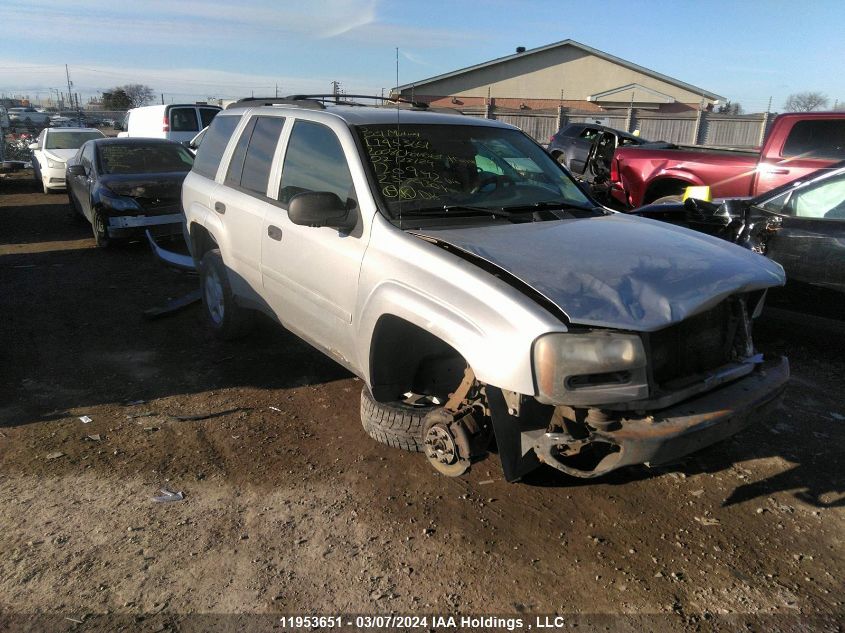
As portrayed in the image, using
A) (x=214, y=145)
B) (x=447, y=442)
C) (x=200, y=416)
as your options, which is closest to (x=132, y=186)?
(x=214, y=145)

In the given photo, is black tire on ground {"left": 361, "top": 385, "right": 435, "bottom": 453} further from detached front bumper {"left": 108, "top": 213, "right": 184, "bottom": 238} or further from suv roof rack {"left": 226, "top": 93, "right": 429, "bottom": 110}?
detached front bumper {"left": 108, "top": 213, "right": 184, "bottom": 238}

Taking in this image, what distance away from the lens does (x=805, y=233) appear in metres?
5.11

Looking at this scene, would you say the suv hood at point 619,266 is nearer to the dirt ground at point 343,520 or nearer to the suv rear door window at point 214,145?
the dirt ground at point 343,520

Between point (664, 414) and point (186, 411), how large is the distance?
10.5 ft

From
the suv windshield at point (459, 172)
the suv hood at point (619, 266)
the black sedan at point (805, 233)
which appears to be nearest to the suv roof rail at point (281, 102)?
the suv windshield at point (459, 172)

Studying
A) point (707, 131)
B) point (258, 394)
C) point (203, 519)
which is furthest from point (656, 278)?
point (707, 131)

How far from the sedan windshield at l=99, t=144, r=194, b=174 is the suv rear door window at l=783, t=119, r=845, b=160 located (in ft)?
28.6

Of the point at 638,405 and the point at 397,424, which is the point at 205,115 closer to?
the point at 397,424

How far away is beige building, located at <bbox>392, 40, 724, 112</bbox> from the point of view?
36.8 metres

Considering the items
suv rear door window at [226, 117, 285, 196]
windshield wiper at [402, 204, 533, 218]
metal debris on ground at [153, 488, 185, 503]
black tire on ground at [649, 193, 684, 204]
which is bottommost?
metal debris on ground at [153, 488, 185, 503]

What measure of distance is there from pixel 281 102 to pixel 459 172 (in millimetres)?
1848

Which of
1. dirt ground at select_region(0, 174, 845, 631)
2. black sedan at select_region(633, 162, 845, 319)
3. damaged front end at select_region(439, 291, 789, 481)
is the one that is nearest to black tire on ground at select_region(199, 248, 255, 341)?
dirt ground at select_region(0, 174, 845, 631)

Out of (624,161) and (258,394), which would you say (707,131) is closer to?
(624,161)

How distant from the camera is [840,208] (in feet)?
16.6
